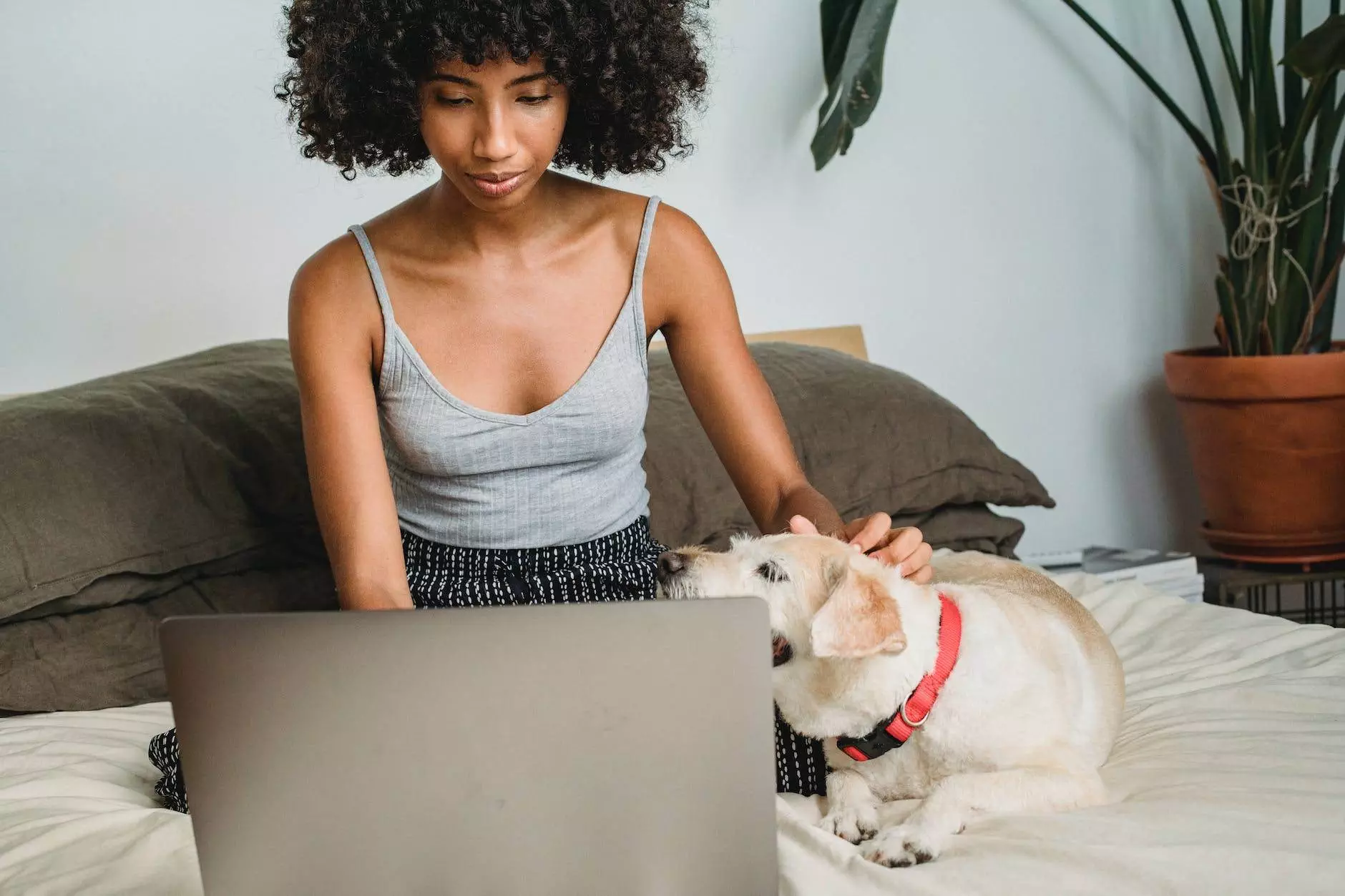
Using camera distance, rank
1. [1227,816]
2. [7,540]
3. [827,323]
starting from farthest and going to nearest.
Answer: [827,323], [7,540], [1227,816]

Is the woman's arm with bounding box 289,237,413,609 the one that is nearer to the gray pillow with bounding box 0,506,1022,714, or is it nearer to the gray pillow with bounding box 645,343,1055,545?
the gray pillow with bounding box 0,506,1022,714

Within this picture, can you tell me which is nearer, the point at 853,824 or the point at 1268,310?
the point at 853,824

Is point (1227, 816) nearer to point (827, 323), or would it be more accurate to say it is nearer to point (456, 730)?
point (456, 730)

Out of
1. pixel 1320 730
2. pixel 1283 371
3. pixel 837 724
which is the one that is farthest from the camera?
pixel 1283 371

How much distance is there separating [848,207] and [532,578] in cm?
171

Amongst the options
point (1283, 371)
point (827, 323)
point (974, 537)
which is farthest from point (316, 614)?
point (1283, 371)

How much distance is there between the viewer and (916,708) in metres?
1.31

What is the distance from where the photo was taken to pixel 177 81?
7.77 feet

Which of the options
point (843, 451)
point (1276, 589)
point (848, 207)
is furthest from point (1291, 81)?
point (843, 451)

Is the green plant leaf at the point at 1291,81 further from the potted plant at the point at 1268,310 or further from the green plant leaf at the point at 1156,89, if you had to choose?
the green plant leaf at the point at 1156,89

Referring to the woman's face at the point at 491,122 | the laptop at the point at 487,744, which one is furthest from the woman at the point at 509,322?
the laptop at the point at 487,744

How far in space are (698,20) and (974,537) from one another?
1155 mm

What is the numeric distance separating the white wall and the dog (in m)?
1.48

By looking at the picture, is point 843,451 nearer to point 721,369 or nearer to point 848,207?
point 721,369
